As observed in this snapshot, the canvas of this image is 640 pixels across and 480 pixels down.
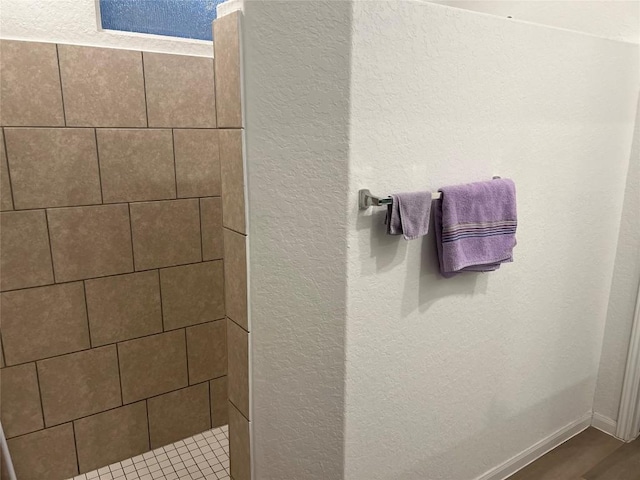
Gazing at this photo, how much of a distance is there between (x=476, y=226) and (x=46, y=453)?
6.37 feet

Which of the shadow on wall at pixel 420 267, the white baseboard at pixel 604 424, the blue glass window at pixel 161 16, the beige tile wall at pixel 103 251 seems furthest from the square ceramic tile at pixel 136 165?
the white baseboard at pixel 604 424

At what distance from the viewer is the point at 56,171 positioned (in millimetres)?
1869

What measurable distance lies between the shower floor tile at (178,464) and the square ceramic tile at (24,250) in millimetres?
913

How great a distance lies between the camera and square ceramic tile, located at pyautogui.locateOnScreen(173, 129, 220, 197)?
7.00ft

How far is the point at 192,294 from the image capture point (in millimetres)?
2287

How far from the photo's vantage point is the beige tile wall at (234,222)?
4.45ft

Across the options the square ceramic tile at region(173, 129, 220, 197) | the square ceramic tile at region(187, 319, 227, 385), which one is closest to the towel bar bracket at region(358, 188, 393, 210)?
the square ceramic tile at region(173, 129, 220, 197)

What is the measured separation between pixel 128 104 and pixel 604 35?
6.66 ft

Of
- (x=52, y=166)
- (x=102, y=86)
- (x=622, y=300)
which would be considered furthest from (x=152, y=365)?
(x=622, y=300)

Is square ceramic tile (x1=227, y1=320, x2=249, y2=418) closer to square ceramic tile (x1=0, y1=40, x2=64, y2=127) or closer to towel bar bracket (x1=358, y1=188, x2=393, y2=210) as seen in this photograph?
towel bar bracket (x1=358, y1=188, x2=393, y2=210)

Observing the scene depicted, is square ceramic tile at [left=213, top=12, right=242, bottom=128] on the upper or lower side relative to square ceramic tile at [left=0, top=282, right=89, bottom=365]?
upper

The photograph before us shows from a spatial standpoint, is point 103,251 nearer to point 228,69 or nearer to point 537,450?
point 228,69

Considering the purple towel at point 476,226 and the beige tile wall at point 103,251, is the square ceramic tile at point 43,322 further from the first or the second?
the purple towel at point 476,226

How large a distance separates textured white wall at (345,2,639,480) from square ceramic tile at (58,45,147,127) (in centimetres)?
110
